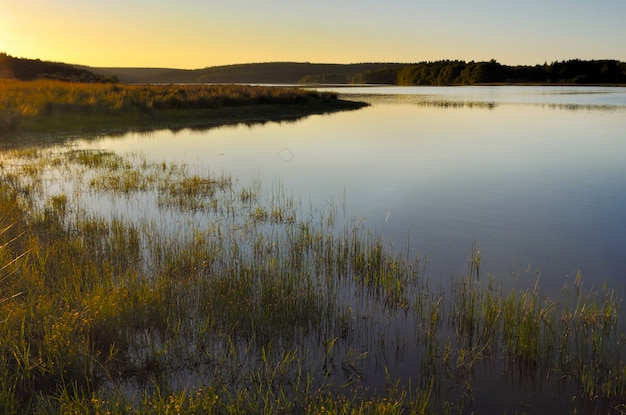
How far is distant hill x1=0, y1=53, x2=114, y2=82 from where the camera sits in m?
59.1

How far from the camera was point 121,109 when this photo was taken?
30.3 meters

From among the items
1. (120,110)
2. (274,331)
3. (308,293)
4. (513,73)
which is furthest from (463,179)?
(513,73)

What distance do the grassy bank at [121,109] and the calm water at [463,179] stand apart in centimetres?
351

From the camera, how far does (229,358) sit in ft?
17.3

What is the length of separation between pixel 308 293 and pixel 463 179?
10.8 metres

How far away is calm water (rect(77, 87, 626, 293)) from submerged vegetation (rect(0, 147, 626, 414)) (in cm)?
90

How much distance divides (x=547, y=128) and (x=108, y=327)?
29.9m

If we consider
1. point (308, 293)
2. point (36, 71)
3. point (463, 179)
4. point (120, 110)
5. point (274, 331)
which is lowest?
point (274, 331)

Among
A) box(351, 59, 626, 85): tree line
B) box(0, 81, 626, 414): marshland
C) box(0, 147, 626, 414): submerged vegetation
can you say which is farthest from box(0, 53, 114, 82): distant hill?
box(351, 59, 626, 85): tree line

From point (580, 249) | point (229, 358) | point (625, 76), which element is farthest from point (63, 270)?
point (625, 76)

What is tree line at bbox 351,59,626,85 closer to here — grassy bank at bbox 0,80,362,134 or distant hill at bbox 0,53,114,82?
grassy bank at bbox 0,80,362,134

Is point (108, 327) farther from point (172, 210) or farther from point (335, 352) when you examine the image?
point (172, 210)

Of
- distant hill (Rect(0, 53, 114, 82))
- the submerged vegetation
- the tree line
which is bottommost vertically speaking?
the submerged vegetation

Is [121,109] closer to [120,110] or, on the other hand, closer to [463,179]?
[120,110]
